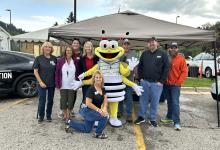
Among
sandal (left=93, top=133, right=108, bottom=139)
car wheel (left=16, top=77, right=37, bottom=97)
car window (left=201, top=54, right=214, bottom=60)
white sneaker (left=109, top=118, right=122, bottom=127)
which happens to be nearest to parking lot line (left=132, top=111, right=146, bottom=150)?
white sneaker (left=109, top=118, right=122, bottom=127)

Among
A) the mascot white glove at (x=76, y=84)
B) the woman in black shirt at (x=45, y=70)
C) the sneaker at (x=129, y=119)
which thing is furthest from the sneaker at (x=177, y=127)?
the woman in black shirt at (x=45, y=70)

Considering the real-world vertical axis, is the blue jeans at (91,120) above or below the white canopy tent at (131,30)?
below

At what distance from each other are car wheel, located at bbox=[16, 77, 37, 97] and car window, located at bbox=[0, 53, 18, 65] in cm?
62

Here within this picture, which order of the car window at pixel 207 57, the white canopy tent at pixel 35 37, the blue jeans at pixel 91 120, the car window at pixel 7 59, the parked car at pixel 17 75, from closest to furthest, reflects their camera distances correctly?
the blue jeans at pixel 91 120
the parked car at pixel 17 75
the car window at pixel 7 59
the white canopy tent at pixel 35 37
the car window at pixel 207 57

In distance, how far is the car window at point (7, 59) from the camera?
9.09m

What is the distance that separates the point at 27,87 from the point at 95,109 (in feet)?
13.8

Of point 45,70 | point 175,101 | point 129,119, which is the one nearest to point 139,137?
point 129,119

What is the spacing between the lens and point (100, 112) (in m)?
5.64

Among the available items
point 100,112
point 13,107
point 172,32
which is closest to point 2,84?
point 13,107

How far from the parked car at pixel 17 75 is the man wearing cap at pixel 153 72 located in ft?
13.0

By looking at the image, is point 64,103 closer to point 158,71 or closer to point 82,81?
point 82,81

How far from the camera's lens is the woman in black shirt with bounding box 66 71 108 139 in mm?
5668

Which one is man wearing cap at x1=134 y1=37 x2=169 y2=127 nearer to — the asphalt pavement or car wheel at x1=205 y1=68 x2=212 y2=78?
the asphalt pavement

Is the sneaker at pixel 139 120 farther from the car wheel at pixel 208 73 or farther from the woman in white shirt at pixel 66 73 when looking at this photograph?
the car wheel at pixel 208 73
